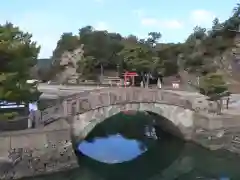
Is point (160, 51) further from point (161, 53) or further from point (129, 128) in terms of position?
point (129, 128)

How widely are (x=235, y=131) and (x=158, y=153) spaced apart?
16.0 ft

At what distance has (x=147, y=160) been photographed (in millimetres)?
21375

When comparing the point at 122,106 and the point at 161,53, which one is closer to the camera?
the point at 122,106

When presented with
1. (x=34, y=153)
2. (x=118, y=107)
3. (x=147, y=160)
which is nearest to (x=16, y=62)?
(x=34, y=153)

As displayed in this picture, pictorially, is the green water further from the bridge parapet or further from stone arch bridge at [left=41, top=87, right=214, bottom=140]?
the bridge parapet

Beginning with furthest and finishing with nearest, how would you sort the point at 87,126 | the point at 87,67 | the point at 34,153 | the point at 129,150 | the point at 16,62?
1. the point at 87,67
2. the point at 129,150
3. the point at 87,126
4. the point at 16,62
5. the point at 34,153

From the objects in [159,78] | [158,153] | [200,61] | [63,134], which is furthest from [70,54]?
[63,134]

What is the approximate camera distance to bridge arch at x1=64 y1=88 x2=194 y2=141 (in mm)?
19250

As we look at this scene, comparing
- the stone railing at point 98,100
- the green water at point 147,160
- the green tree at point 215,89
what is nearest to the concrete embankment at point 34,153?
the green water at point 147,160

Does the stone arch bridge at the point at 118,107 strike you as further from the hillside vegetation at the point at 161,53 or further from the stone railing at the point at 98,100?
the hillside vegetation at the point at 161,53

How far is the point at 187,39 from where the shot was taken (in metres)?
52.5

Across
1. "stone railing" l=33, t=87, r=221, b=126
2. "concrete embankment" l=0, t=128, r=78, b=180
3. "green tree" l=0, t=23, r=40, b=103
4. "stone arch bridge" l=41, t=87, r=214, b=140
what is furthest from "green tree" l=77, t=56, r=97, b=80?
"concrete embankment" l=0, t=128, r=78, b=180

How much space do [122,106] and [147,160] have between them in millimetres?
3688

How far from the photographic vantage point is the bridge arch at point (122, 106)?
63.2 ft
